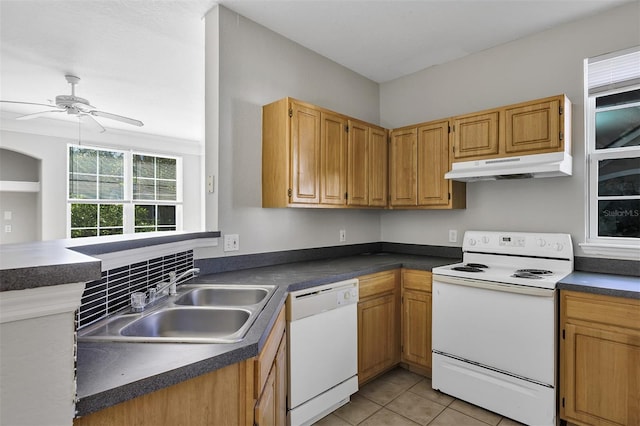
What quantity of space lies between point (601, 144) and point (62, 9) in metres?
Result: 4.05

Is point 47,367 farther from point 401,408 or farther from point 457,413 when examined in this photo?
point 457,413

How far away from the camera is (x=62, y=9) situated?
2.36m

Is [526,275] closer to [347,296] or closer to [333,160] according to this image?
[347,296]

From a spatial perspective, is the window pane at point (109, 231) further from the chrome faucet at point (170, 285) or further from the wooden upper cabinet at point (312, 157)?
the chrome faucet at point (170, 285)

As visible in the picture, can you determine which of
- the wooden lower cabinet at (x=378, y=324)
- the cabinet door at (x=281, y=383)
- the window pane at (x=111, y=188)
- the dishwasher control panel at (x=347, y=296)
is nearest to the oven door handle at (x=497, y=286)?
the wooden lower cabinet at (x=378, y=324)

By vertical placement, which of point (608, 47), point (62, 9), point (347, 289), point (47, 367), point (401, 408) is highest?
point (62, 9)

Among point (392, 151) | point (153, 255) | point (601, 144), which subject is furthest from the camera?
point (392, 151)

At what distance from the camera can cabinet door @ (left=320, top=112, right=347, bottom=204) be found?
2576 mm

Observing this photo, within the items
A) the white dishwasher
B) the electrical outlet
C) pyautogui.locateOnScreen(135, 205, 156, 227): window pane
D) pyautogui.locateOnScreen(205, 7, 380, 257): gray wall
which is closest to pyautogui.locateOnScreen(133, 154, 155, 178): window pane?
pyautogui.locateOnScreen(135, 205, 156, 227): window pane

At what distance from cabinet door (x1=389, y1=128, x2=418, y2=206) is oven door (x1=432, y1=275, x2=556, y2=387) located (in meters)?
0.90

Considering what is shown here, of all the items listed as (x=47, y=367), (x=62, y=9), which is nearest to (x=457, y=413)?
(x=47, y=367)

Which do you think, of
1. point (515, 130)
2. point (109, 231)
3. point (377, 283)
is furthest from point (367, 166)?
point (109, 231)

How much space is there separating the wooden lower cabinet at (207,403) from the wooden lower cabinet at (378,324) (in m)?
1.21

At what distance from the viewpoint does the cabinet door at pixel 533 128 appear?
7.43ft
